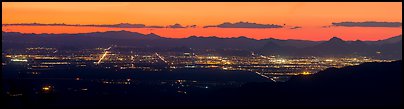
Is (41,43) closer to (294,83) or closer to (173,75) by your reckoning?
(173,75)

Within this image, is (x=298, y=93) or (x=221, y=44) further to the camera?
(x=221, y=44)

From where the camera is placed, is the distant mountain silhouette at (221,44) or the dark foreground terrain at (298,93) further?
the distant mountain silhouette at (221,44)

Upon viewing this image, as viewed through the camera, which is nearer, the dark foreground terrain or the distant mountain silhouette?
the dark foreground terrain

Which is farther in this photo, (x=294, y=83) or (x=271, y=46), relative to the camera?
(x=271, y=46)

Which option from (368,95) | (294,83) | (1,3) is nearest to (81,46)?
(294,83)

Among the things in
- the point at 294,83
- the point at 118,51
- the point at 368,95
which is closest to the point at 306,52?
the point at 118,51

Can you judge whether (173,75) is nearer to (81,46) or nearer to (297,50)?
(81,46)

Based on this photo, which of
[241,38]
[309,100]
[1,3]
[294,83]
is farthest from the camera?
[241,38]

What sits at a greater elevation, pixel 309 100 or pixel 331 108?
pixel 331 108

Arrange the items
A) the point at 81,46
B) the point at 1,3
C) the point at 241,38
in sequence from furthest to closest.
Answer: the point at 241,38
the point at 81,46
the point at 1,3
